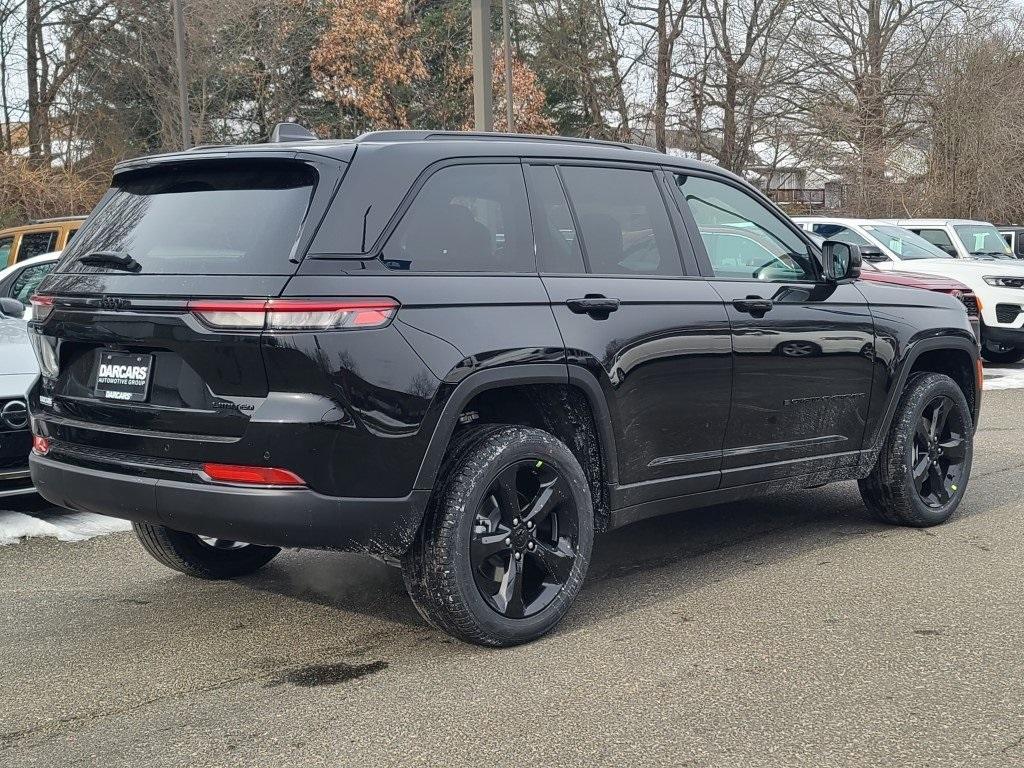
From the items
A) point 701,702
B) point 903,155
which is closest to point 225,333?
point 701,702

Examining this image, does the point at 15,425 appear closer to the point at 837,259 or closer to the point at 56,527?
the point at 56,527

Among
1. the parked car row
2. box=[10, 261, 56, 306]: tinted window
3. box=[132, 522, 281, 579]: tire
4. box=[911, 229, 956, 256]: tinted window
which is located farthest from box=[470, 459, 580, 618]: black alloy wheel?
box=[911, 229, 956, 256]: tinted window

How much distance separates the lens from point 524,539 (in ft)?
14.2

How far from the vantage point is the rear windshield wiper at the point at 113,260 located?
4223 mm

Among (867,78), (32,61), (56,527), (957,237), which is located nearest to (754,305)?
(56,527)

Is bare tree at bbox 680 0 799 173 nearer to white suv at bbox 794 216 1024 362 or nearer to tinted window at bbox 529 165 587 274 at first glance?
white suv at bbox 794 216 1024 362

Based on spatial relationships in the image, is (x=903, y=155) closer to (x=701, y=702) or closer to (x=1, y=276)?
(x=1, y=276)

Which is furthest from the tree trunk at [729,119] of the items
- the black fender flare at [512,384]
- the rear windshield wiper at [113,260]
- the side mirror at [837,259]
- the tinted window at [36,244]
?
the rear windshield wiper at [113,260]

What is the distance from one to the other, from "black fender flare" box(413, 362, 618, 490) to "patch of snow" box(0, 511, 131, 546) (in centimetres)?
265

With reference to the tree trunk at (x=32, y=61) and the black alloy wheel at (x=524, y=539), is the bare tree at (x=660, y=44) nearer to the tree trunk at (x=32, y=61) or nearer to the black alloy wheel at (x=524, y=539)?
the tree trunk at (x=32, y=61)

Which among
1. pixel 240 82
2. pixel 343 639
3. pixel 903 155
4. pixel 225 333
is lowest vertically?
pixel 343 639

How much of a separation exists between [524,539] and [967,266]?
39.4 feet

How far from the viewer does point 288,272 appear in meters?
3.86

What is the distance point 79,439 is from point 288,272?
42.1 inches
